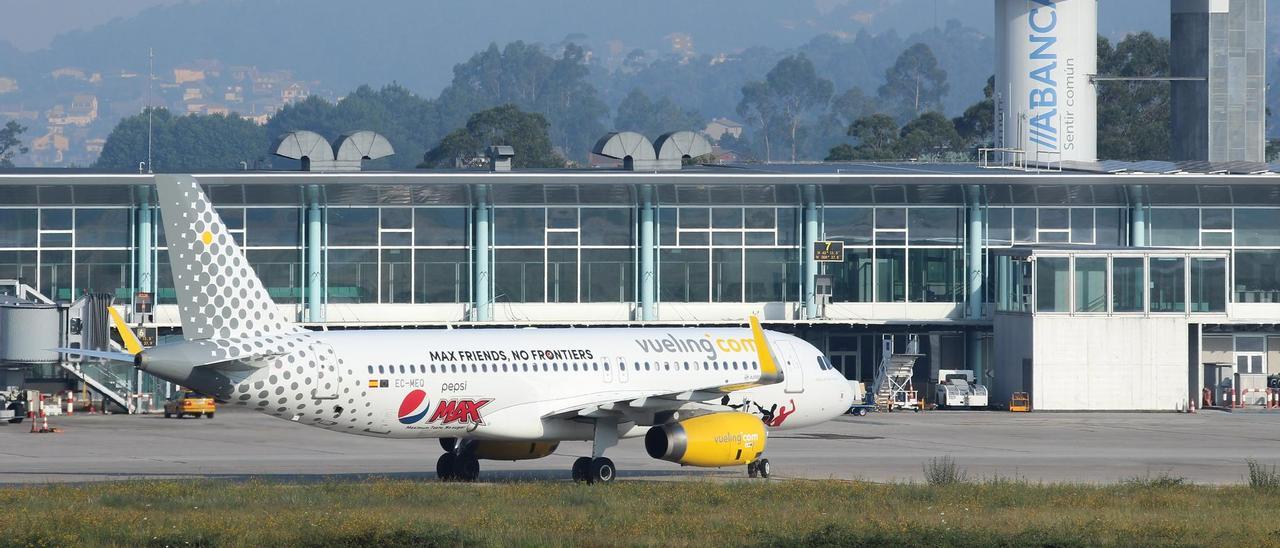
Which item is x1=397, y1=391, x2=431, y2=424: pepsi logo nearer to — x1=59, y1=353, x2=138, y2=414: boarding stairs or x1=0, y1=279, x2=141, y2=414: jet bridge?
x1=0, y1=279, x2=141, y2=414: jet bridge

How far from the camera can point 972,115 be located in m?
163

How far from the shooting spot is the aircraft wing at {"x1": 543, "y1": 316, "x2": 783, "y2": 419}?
1411 inches

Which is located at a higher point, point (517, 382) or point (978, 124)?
point (978, 124)

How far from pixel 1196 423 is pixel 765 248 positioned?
18.8m

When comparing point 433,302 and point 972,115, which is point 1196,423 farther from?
point 972,115

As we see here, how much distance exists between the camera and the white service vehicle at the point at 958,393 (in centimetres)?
7162

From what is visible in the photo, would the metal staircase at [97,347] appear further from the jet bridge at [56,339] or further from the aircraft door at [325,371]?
the aircraft door at [325,371]

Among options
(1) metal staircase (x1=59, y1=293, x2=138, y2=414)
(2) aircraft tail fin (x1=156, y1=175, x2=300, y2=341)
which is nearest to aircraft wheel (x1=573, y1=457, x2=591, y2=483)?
(2) aircraft tail fin (x1=156, y1=175, x2=300, y2=341)

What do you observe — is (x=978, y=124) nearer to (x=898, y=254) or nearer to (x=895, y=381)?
(x=898, y=254)

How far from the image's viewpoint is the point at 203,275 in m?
34.8

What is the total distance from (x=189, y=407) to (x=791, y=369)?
101 ft

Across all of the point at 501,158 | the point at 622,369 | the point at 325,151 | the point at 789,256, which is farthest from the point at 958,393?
the point at 622,369

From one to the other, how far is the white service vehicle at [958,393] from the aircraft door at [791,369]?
30839 mm

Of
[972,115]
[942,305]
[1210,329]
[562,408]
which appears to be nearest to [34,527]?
[562,408]
